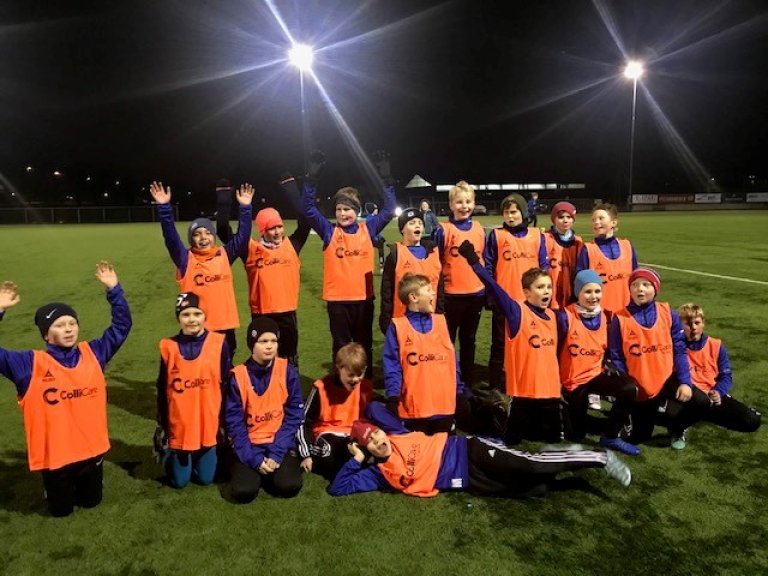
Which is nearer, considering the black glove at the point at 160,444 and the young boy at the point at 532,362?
the black glove at the point at 160,444

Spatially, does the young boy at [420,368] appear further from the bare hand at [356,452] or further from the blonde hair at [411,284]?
the bare hand at [356,452]

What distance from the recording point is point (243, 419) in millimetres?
3896

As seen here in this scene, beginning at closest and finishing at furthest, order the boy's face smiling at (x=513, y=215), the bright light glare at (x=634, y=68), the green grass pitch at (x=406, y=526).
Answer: the green grass pitch at (x=406, y=526), the boy's face smiling at (x=513, y=215), the bright light glare at (x=634, y=68)

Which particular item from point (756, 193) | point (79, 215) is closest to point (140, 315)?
point (79, 215)

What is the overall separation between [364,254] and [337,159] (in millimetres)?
64056

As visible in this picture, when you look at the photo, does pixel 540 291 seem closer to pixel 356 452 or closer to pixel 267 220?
pixel 356 452

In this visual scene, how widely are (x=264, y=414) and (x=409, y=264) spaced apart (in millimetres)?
1842

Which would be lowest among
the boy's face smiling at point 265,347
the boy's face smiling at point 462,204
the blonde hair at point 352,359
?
the blonde hair at point 352,359

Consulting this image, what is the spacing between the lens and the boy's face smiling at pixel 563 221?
5.85 m

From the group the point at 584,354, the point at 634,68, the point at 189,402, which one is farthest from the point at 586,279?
the point at 634,68

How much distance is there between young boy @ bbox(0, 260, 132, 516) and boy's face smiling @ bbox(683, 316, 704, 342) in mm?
4340

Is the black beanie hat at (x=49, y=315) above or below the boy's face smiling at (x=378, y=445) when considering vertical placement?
above

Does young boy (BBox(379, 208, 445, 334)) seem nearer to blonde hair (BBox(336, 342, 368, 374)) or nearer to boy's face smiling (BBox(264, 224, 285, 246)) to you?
blonde hair (BBox(336, 342, 368, 374))

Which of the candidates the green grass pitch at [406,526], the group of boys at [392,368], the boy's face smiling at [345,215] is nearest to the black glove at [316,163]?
the group of boys at [392,368]
